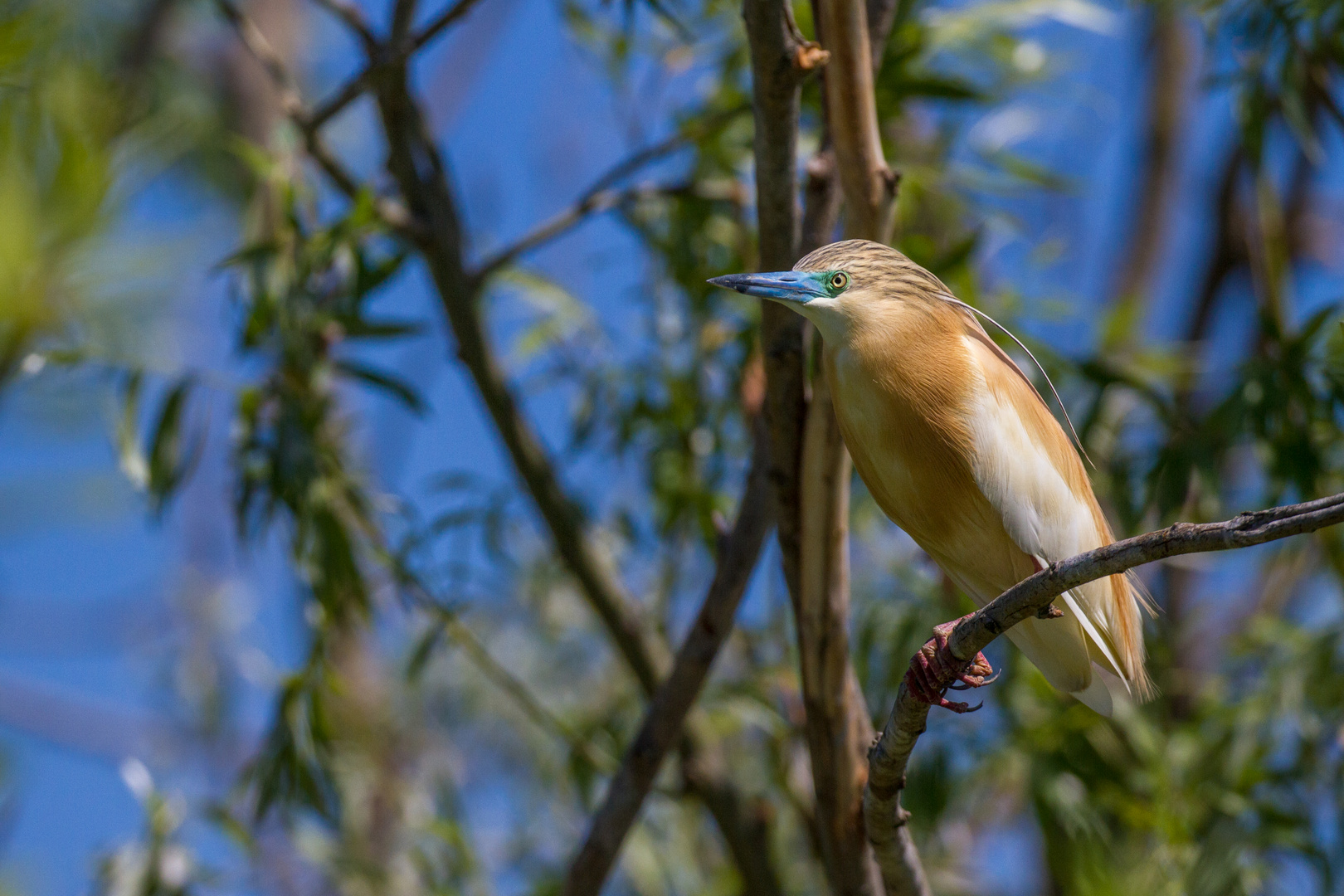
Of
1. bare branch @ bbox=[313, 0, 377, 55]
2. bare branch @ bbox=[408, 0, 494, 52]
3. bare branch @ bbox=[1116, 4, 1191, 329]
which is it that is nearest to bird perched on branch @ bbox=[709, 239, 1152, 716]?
bare branch @ bbox=[408, 0, 494, 52]

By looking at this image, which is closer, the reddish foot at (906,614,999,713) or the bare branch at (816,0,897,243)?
the reddish foot at (906,614,999,713)

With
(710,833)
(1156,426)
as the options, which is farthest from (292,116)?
(710,833)

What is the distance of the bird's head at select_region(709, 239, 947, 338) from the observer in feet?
6.07

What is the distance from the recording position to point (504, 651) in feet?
17.0

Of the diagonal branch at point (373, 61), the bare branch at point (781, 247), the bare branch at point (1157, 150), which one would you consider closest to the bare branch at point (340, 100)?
the diagonal branch at point (373, 61)

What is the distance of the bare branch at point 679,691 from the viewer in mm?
2238

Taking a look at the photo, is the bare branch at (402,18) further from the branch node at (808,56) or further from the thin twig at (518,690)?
the thin twig at (518,690)

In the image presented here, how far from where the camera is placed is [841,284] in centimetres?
188

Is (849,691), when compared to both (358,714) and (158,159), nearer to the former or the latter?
(158,159)

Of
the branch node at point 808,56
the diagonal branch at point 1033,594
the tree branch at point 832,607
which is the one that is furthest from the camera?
the tree branch at point 832,607

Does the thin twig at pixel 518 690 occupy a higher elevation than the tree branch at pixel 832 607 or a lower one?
lower

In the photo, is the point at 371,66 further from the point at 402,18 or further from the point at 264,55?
the point at 264,55

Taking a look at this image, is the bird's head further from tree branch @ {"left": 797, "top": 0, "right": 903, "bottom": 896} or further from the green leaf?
the green leaf

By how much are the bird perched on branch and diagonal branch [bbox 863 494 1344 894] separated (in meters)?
0.18
